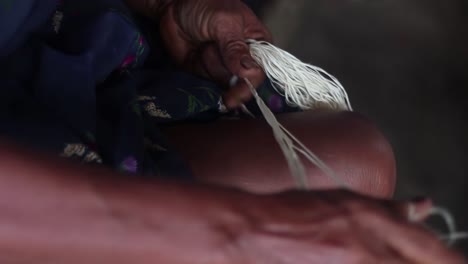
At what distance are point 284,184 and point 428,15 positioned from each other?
115 cm

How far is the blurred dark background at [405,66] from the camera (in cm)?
147

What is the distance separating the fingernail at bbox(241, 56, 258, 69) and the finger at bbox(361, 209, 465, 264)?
450 mm

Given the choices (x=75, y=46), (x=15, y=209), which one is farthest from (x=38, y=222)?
(x=75, y=46)

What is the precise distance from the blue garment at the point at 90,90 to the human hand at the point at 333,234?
21 centimetres

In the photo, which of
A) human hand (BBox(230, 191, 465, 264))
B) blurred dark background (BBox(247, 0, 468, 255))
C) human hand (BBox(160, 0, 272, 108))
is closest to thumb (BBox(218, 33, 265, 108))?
human hand (BBox(160, 0, 272, 108))

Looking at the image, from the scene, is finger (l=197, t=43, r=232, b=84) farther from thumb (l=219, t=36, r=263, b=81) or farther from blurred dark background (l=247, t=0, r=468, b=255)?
blurred dark background (l=247, t=0, r=468, b=255)

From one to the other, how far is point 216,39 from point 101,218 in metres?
0.54

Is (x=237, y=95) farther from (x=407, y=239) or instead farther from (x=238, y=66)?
(x=407, y=239)

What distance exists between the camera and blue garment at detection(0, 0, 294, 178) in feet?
1.85

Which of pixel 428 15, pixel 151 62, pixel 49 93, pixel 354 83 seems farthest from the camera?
pixel 428 15

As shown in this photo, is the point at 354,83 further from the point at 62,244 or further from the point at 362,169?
the point at 62,244

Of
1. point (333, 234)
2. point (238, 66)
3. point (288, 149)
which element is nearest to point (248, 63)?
point (238, 66)

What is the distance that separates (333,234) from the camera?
0.40 meters

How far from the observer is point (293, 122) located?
772 millimetres
